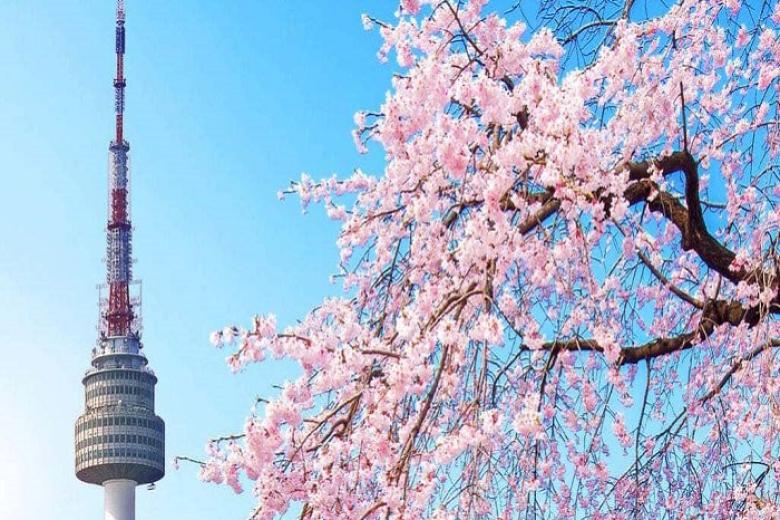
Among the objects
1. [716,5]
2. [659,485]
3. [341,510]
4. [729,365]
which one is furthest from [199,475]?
[716,5]

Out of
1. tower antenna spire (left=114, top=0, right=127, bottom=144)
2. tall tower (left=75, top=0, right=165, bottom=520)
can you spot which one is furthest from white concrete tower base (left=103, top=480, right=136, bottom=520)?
tower antenna spire (left=114, top=0, right=127, bottom=144)

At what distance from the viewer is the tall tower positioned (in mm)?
69750

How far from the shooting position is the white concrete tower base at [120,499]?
72.6 metres

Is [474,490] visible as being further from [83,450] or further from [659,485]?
[83,450]

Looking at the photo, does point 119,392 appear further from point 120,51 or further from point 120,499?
point 120,51

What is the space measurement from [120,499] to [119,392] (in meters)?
6.81

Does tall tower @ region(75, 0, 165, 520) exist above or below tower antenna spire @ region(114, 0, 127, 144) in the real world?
below

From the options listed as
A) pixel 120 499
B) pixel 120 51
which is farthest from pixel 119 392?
pixel 120 51

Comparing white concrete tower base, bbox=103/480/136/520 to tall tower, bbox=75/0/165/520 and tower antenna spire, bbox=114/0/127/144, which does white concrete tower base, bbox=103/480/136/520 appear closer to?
tall tower, bbox=75/0/165/520

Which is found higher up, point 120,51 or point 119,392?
point 120,51

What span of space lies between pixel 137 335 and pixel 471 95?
225 feet

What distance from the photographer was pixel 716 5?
Answer: 272 inches

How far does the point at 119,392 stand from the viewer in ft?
238

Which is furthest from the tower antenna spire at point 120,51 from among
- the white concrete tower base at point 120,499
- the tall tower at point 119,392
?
the white concrete tower base at point 120,499
